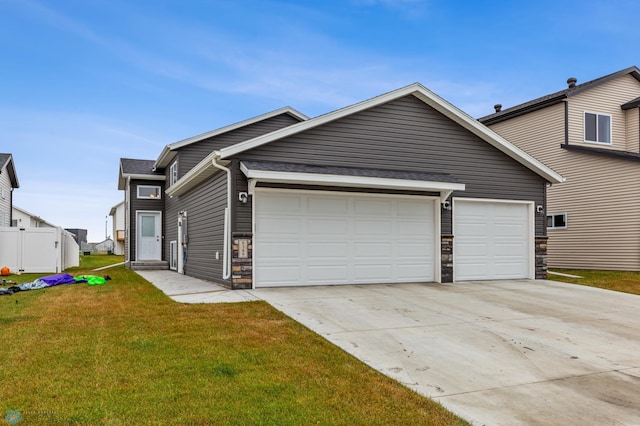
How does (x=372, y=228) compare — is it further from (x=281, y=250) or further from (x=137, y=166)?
(x=137, y=166)

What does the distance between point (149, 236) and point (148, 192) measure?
1.98 m

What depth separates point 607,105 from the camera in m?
19.1

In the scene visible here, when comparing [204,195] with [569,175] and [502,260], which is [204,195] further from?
[569,175]

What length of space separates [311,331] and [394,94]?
24.5 feet

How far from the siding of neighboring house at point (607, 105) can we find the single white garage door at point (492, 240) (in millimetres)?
7383

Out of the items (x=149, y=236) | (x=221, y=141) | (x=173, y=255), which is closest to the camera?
(x=221, y=141)

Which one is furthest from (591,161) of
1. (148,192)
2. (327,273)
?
(148,192)

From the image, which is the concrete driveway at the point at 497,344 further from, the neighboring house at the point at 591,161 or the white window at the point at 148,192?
the white window at the point at 148,192

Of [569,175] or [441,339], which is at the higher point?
[569,175]

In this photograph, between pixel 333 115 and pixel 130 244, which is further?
pixel 130 244

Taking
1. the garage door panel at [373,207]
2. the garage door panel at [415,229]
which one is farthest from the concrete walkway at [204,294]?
the garage door panel at [415,229]

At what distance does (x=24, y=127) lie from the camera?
20766 millimetres

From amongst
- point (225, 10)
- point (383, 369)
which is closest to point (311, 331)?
point (383, 369)

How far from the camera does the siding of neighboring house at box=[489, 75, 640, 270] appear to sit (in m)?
16.3
